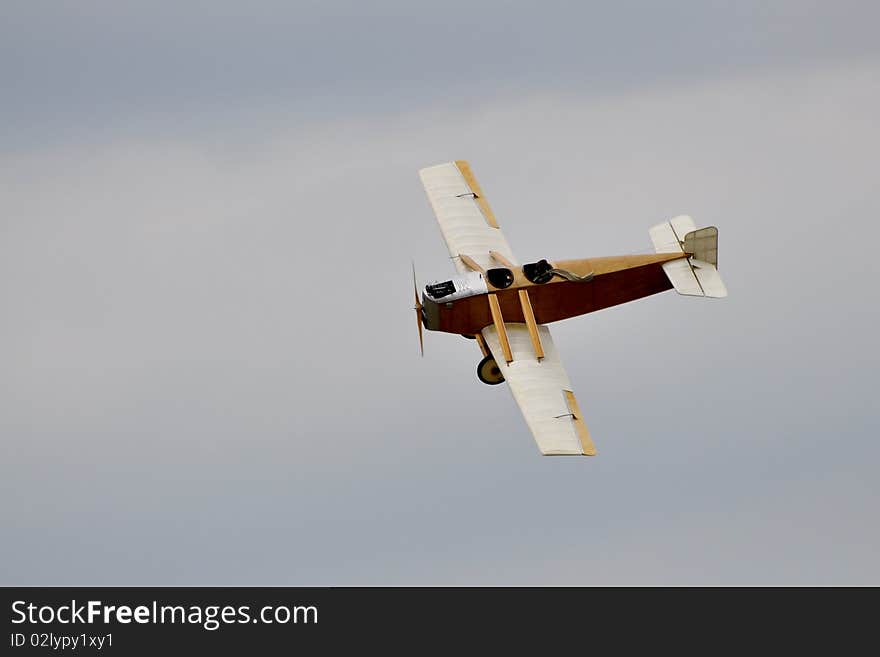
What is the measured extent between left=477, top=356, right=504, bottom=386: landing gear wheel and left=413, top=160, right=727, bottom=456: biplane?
0.03 meters

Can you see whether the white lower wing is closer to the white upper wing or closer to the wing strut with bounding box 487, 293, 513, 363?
the wing strut with bounding box 487, 293, 513, 363

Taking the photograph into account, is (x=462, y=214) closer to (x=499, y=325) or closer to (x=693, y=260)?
(x=499, y=325)

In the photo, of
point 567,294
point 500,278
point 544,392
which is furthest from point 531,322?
point 544,392

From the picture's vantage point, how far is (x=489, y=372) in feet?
205

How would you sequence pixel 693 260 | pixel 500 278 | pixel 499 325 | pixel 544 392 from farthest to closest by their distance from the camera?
pixel 693 260 < pixel 500 278 < pixel 499 325 < pixel 544 392

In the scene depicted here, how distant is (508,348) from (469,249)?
511 centimetres

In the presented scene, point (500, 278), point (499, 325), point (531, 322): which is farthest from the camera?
point (500, 278)

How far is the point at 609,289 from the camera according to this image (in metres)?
63.9

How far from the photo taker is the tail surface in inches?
2470

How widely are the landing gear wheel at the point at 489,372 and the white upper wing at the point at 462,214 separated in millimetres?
3099

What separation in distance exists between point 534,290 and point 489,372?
111 inches

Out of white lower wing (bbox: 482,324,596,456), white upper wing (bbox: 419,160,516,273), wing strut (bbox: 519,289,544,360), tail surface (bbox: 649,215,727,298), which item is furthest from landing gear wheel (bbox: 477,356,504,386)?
tail surface (bbox: 649,215,727,298)
